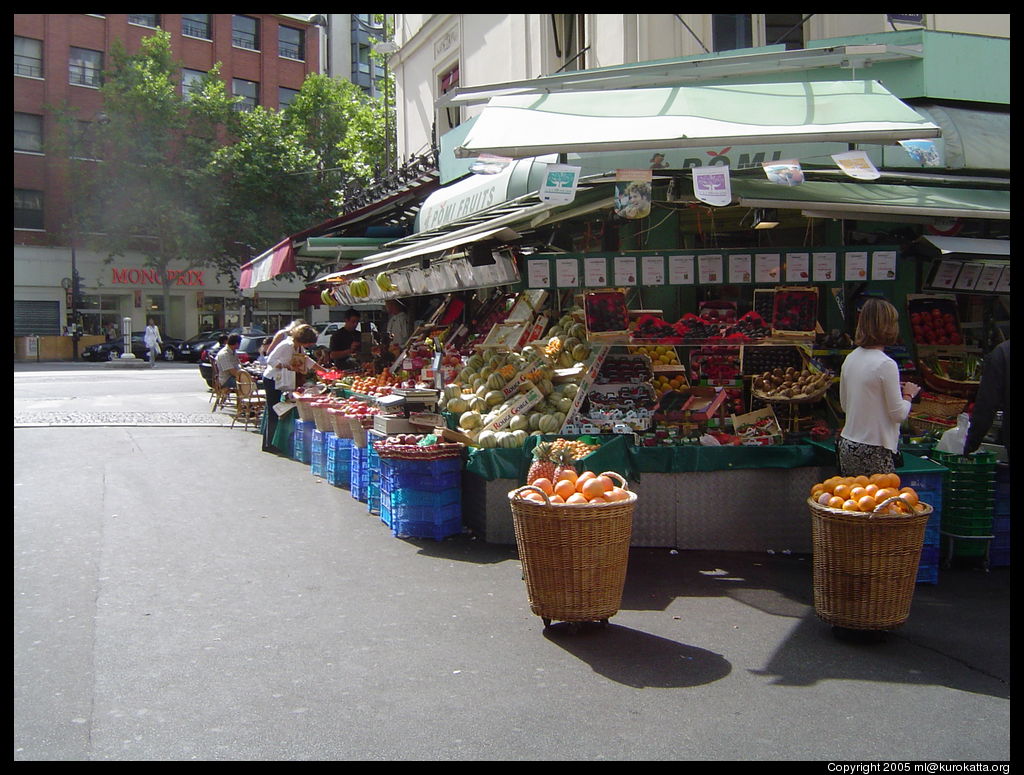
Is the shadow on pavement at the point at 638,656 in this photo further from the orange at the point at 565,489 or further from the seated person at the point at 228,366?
the seated person at the point at 228,366

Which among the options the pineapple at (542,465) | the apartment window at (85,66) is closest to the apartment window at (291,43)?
the apartment window at (85,66)

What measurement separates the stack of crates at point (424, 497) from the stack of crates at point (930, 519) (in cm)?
352

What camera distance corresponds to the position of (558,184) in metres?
6.53

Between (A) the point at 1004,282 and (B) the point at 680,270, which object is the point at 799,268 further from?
(A) the point at 1004,282

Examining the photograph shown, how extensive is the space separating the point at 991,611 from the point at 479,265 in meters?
5.64

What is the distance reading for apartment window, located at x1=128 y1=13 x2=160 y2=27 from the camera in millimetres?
41688

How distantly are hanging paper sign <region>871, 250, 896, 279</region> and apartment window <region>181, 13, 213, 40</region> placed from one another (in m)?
43.5

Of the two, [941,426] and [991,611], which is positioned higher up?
[941,426]

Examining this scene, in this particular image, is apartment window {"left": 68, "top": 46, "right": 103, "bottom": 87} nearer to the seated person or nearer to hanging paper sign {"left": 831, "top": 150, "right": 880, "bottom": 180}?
the seated person

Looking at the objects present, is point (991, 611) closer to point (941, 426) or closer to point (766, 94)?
point (941, 426)

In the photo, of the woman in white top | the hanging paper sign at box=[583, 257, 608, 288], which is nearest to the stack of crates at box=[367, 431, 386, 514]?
the hanging paper sign at box=[583, 257, 608, 288]

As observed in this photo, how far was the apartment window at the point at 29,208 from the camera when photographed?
130 ft
